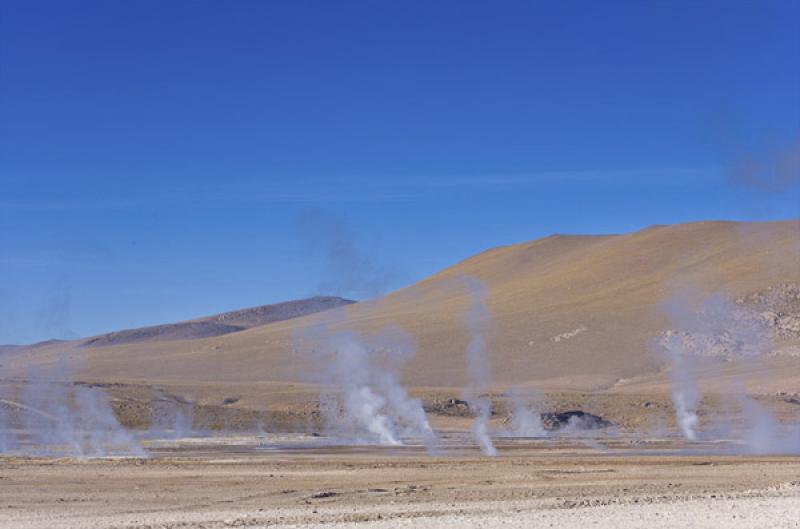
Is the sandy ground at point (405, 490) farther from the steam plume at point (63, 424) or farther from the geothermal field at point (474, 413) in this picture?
the steam plume at point (63, 424)

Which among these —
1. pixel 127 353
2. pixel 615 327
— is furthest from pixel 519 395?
pixel 127 353

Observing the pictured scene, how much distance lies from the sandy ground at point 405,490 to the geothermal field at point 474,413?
0.14 metres

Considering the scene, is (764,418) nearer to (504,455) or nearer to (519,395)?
(519,395)

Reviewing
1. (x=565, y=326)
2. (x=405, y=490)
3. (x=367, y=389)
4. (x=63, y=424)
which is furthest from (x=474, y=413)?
(x=565, y=326)

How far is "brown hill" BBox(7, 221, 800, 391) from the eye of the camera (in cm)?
12738

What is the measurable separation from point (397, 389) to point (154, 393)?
28.4 meters

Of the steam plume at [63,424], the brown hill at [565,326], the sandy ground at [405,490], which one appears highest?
the brown hill at [565,326]

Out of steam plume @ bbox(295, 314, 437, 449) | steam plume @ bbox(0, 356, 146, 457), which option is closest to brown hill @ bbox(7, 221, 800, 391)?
steam plume @ bbox(295, 314, 437, 449)

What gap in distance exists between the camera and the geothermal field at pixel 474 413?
29.1 m

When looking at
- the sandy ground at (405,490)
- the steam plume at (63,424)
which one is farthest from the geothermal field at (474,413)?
the steam plume at (63,424)

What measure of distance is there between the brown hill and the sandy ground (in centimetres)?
6739

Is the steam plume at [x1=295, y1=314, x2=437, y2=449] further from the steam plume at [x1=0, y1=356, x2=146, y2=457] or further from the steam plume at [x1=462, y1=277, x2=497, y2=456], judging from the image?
the steam plume at [x1=0, y1=356, x2=146, y2=457]

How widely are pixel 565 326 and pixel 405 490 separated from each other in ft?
372

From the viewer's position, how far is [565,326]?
474ft
